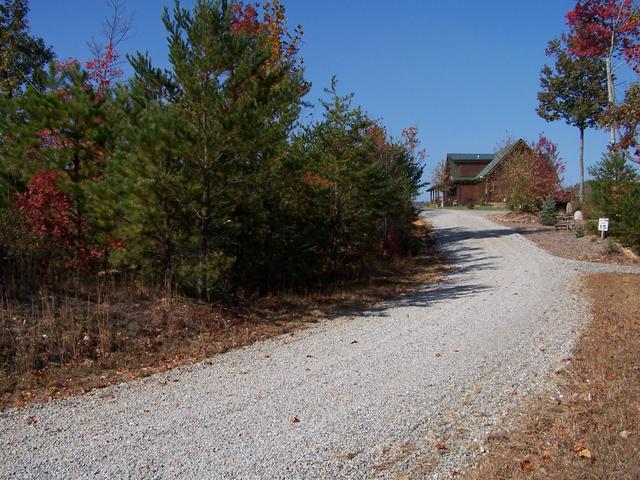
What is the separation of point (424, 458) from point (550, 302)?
8.88 meters

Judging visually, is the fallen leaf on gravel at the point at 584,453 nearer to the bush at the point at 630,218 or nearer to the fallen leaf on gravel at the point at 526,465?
the fallen leaf on gravel at the point at 526,465

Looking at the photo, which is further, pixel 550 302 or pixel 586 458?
pixel 550 302

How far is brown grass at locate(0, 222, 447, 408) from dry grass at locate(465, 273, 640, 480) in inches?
172

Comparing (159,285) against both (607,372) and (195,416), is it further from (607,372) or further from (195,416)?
(607,372)

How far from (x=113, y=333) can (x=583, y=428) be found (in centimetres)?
627

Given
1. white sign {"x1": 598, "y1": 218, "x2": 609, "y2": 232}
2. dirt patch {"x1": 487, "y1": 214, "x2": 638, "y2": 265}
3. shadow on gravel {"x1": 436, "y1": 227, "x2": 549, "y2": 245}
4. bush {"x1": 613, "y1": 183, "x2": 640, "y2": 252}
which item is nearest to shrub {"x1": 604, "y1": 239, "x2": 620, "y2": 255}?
dirt patch {"x1": 487, "y1": 214, "x2": 638, "y2": 265}

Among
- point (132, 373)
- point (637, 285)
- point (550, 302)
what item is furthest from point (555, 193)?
point (132, 373)

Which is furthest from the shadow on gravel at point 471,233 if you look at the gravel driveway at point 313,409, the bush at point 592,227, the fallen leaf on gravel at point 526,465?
the fallen leaf on gravel at point 526,465

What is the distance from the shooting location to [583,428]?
5012mm

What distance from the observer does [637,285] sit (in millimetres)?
14500

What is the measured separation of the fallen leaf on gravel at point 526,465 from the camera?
4223mm

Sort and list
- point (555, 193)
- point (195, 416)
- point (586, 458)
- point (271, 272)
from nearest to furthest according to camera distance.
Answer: point (586, 458) → point (195, 416) → point (271, 272) → point (555, 193)

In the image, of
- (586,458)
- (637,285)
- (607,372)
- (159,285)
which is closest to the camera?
(586,458)

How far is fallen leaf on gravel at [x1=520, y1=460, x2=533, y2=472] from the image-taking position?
13.9ft
